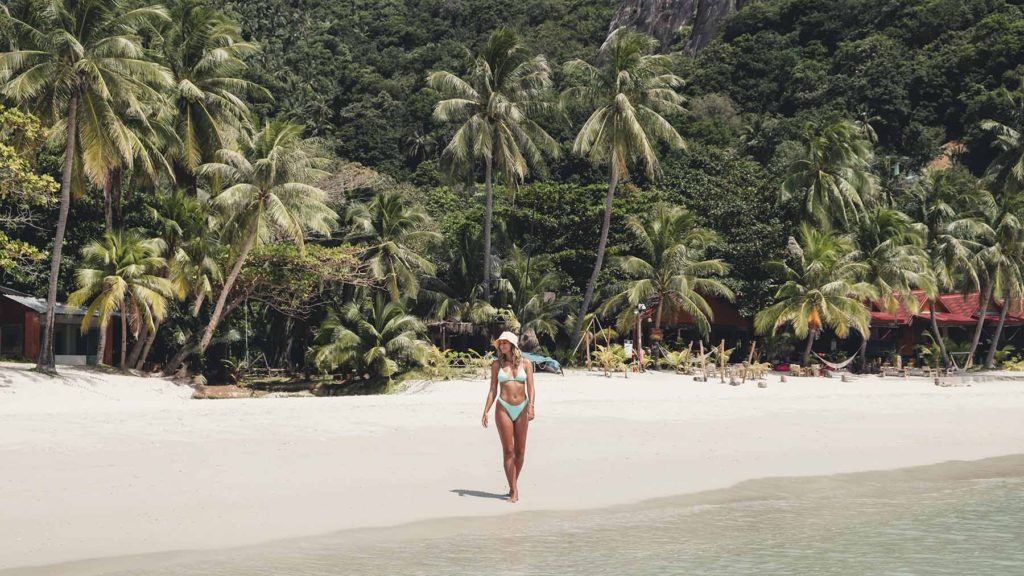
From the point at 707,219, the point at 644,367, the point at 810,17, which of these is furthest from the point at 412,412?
the point at 810,17

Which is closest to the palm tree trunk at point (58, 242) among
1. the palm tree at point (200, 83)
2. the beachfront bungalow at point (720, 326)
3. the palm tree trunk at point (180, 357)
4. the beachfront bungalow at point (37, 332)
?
the palm tree trunk at point (180, 357)

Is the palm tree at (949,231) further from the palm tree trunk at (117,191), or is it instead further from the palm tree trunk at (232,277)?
the palm tree trunk at (117,191)

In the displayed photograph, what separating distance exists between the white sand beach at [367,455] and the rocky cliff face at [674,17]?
8897 centimetres

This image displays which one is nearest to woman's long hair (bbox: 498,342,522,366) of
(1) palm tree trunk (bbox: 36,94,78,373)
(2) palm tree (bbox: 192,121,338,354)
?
(1) palm tree trunk (bbox: 36,94,78,373)

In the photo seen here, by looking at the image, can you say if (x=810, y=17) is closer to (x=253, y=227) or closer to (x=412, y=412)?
(x=253, y=227)

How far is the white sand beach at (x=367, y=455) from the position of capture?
29.3 ft

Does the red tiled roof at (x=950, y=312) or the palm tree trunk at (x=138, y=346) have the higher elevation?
the red tiled roof at (x=950, y=312)

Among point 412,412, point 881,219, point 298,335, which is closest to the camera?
point 412,412

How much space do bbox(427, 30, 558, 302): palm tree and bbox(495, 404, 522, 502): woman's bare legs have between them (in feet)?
78.6

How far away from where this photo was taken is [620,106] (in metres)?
33.3

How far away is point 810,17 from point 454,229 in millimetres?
58637

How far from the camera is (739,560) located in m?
8.78

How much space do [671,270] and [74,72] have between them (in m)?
18.9

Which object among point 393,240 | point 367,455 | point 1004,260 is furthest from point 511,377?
point 1004,260
